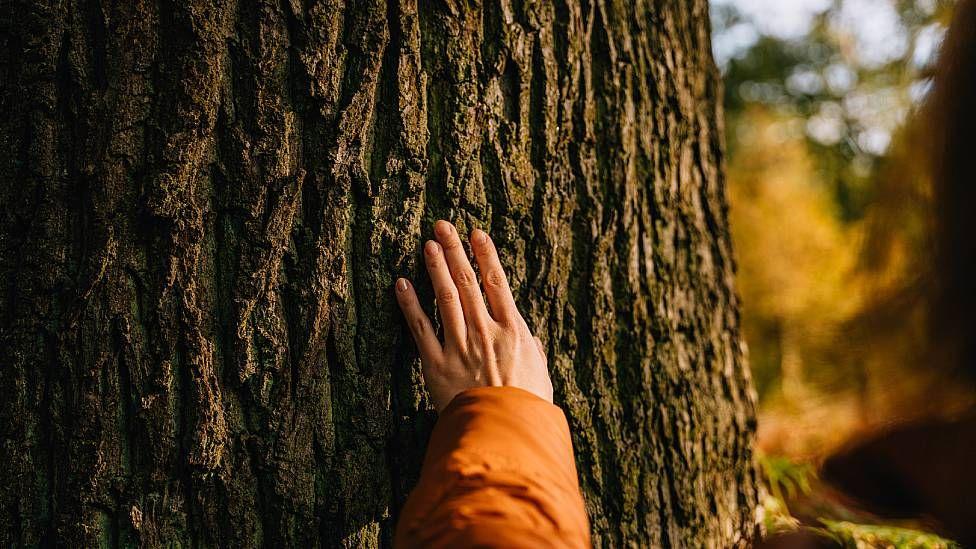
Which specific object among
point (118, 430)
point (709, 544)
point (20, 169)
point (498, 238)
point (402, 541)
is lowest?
point (709, 544)

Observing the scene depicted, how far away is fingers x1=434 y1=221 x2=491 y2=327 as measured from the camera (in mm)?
1723

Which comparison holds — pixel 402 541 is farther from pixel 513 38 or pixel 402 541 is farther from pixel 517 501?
pixel 513 38

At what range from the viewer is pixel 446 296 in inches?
67.1

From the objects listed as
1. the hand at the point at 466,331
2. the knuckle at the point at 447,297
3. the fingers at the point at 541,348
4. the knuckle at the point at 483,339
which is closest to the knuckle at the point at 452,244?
the hand at the point at 466,331

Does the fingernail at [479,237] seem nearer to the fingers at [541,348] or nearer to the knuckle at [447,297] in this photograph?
the knuckle at [447,297]

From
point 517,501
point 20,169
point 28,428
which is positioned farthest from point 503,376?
point 20,169

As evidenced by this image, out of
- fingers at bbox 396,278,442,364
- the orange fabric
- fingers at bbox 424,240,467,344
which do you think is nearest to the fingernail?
fingers at bbox 424,240,467,344

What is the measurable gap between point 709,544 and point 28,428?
2008 mm

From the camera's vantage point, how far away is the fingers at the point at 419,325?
5.55ft

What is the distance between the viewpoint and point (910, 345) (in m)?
1.21

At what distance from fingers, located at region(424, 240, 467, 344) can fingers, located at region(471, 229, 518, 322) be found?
10 cm

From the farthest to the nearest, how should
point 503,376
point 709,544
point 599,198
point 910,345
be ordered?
point 709,544, point 599,198, point 503,376, point 910,345

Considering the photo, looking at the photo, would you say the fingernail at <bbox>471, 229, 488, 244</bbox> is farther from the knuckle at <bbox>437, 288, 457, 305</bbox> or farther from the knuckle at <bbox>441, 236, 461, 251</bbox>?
the knuckle at <bbox>437, 288, 457, 305</bbox>

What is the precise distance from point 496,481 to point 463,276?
57 centimetres
